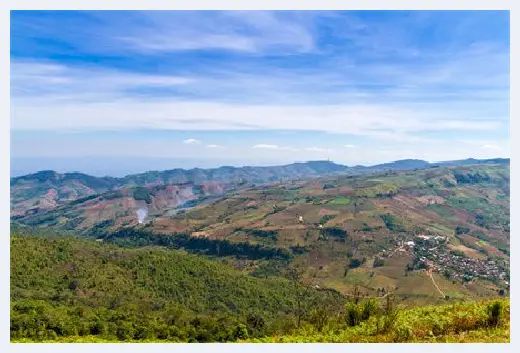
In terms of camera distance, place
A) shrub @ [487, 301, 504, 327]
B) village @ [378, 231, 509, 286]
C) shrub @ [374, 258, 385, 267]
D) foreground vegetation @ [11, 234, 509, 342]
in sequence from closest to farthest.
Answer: shrub @ [487, 301, 504, 327] → foreground vegetation @ [11, 234, 509, 342] → village @ [378, 231, 509, 286] → shrub @ [374, 258, 385, 267]

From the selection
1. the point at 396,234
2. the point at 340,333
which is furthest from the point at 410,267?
the point at 340,333

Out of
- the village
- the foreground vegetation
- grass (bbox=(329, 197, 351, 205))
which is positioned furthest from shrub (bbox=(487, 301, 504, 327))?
grass (bbox=(329, 197, 351, 205))

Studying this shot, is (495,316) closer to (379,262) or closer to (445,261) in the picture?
(379,262)

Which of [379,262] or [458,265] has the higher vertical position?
[458,265]

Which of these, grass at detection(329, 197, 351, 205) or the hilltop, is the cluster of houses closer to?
the hilltop

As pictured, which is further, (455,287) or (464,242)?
(464,242)

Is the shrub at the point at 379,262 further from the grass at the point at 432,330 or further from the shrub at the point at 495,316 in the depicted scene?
the shrub at the point at 495,316

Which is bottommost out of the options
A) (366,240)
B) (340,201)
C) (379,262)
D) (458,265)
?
(379,262)

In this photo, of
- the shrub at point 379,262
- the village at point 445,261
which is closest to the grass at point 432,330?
the village at point 445,261

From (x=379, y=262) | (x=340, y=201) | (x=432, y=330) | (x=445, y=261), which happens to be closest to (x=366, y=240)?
(x=379, y=262)
